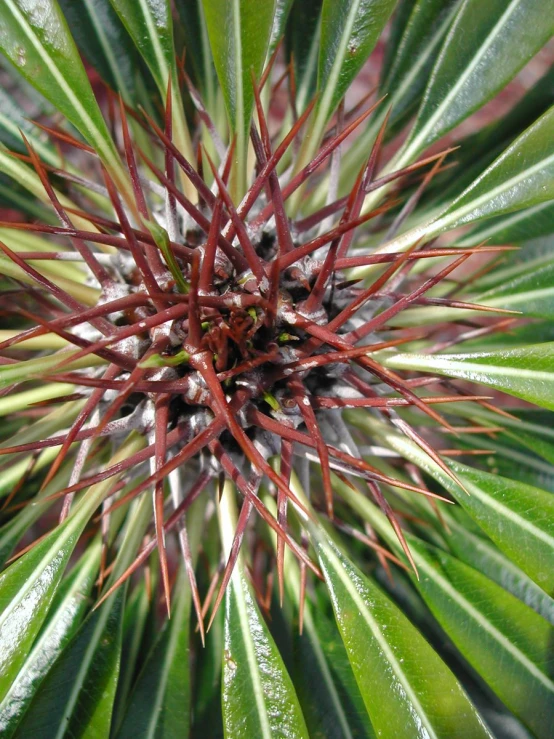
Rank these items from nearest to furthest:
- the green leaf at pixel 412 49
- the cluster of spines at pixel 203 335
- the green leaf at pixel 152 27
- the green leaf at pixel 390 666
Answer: the cluster of spines at pixel 203 335
the green leaf at pixel 390 666
the green leaf at pixel 152 27
the green leaf at pixel 412 49

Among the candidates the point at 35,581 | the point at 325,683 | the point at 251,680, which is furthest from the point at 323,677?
the point at 35,581

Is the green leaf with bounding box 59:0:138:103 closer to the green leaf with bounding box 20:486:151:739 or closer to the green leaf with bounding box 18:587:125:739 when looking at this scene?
the green leaf with bounding box 20:486:151:739

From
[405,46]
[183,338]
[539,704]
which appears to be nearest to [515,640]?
[539,704]

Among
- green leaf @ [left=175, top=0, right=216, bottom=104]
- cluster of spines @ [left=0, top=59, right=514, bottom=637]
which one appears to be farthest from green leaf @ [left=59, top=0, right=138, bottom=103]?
cluster of spines @ [left=0, top=59, right=514, bottom=637]

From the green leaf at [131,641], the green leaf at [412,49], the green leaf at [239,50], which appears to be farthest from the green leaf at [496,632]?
the green leaf at [412,49]

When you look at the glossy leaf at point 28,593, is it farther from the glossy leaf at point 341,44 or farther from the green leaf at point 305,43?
the green leaf at point 305,43

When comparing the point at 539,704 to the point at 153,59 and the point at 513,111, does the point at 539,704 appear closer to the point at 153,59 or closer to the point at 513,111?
the point at 513,111
